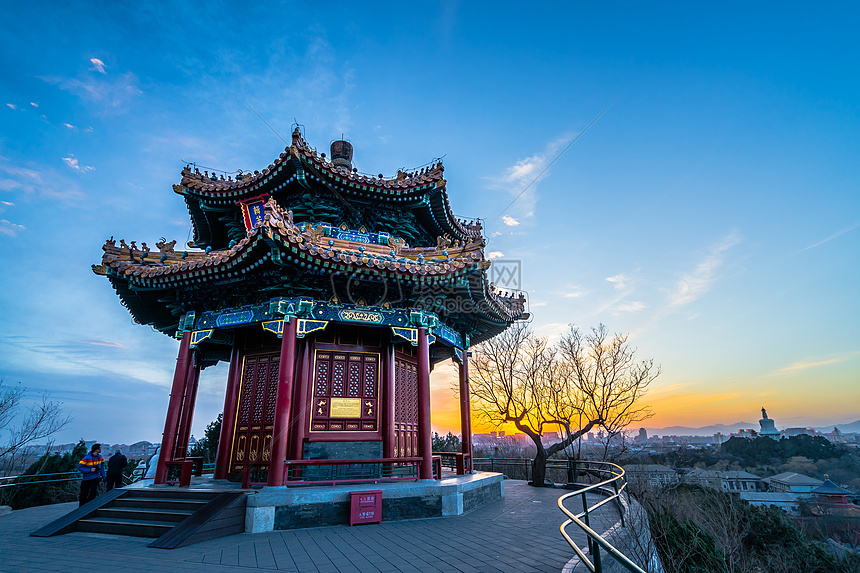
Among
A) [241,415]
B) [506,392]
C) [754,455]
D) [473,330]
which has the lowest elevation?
[754,455]

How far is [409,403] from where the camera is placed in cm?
1280

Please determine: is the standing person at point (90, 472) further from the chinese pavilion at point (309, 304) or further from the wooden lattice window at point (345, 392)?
the wooden lattice window at point (345, 392)

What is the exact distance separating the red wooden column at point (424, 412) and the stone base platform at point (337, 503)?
42 centimetres

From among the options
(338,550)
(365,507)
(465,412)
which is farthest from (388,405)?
(338,550)

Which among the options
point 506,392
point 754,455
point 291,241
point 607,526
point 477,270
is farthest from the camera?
point 754,455

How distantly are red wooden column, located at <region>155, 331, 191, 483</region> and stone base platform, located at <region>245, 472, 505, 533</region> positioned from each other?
317 cm

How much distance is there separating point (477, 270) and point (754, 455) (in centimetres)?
6378

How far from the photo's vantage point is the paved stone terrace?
19.7ft

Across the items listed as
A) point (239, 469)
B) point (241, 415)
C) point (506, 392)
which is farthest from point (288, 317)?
point (506, 392)

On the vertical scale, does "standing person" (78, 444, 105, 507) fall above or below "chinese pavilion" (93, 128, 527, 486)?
below

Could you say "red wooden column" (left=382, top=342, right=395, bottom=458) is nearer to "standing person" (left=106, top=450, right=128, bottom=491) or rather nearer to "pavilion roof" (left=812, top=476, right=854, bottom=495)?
"standing person" (left=106, top=450, right=128, bottom=491)

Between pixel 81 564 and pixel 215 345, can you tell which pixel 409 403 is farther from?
pixel 81 564

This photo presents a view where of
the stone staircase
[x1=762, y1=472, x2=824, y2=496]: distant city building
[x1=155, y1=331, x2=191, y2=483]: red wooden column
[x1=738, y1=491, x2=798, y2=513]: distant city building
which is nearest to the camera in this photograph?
the stone staircase

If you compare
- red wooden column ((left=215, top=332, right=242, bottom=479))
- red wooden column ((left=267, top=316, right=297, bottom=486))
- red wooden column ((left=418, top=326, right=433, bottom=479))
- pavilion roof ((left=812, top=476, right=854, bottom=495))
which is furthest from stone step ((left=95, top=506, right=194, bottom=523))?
pavilion roof ((left=812, top=476, right=854, bottom=495))
